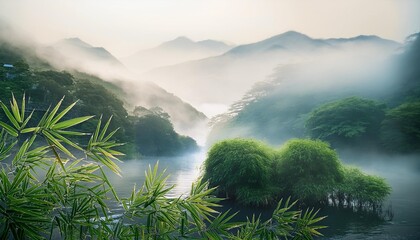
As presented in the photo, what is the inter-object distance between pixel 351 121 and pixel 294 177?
57.3 meters

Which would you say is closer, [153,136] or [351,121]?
[351,121]

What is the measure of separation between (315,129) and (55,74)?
6626 centimetres

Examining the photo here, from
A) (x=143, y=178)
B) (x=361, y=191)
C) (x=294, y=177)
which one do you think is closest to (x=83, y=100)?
(x=143, y=178)

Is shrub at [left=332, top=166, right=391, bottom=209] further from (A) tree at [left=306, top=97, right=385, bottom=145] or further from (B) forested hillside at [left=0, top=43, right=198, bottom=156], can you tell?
Result: (A) tree at [left=306, top=97, right=385, bottom=145]

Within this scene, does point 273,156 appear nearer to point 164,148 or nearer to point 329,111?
point 329,111

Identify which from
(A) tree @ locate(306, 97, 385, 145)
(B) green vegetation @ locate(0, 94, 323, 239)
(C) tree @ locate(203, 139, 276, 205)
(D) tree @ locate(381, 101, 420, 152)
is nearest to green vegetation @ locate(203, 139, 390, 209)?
(C) tree @ locate(203, 139, 276, 205)

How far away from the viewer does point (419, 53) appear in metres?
103

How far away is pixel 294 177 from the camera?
2488 cm

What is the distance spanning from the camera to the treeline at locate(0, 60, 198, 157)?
242 ft

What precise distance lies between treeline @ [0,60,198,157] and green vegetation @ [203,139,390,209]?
39.0m

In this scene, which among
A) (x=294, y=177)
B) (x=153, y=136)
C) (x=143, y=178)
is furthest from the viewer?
(x=153, y=136)

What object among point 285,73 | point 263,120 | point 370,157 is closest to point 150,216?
point 370,157

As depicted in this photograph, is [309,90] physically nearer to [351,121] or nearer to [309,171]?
[351,121]

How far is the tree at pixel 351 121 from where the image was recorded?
244 feet
